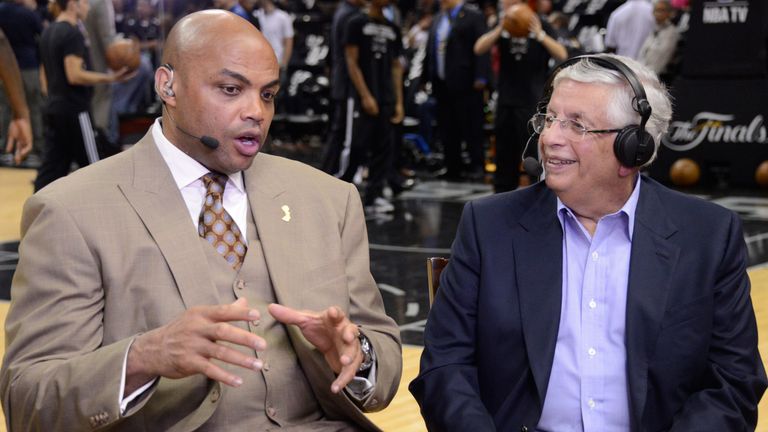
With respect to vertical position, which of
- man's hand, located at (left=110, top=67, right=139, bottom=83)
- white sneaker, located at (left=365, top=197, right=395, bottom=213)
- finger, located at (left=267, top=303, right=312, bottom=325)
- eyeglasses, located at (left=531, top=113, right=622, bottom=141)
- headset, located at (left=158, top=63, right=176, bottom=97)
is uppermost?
headset, located at (left=158, top=63, right=176, bottom=97)

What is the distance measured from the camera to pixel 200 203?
3014 mm

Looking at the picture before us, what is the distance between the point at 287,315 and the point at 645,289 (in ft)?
2.81

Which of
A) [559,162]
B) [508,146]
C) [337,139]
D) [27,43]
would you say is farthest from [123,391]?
[27,43]

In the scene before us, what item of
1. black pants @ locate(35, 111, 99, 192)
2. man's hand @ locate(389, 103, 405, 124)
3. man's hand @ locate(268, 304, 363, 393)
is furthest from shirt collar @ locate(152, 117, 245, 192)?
man's hand @ locate(389, 103, 405, 124)

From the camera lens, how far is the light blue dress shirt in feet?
9.23

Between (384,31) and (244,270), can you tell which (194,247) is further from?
(384,31)

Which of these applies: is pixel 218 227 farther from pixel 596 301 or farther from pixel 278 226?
pixel 596 301

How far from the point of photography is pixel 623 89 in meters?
2.88

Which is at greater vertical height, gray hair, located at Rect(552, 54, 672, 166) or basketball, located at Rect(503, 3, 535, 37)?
gray hair, located at Rect(552, 54, 672, 166)

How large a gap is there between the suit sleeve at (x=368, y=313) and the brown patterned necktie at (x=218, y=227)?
0.30 meters

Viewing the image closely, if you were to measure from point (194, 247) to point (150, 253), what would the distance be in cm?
11

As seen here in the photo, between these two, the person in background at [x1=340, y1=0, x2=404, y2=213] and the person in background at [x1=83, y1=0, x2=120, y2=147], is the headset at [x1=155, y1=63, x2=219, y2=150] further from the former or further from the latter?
the person in background at [x1=83, y1=0, x2=120, y2=147]

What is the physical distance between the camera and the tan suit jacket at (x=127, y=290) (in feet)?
8.73

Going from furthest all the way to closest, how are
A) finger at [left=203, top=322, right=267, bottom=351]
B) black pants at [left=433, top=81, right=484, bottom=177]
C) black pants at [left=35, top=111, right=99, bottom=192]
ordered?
1. black pants at [left=433, top=81, right=484, bottom=177]
2. black pants at [left=35, top=111, right=99, bottom=192]
3. finger at [left=203, top=322, right=267, bottom=351]
